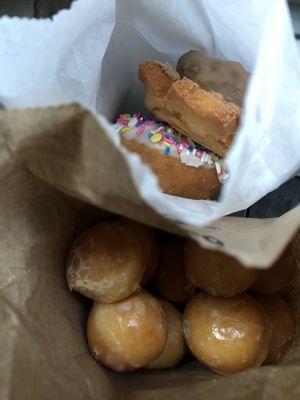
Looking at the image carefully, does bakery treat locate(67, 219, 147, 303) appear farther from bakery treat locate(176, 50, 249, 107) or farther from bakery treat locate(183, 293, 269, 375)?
bakery treat locate(176, 50, 249, 107)

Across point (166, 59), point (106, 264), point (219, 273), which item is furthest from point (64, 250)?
point (166, 59)

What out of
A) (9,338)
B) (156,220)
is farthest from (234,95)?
(9,338)

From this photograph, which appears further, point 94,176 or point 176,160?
point 176,160

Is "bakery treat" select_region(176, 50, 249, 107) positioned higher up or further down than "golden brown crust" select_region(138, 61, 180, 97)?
higher up

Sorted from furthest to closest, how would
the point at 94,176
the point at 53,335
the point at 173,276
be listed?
the point at 173,276 → the point at 53,335 → the point at 94,176

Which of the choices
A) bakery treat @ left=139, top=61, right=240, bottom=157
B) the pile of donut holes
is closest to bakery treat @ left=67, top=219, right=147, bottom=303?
the pile of donut holes

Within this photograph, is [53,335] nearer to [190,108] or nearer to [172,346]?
[172,346]
